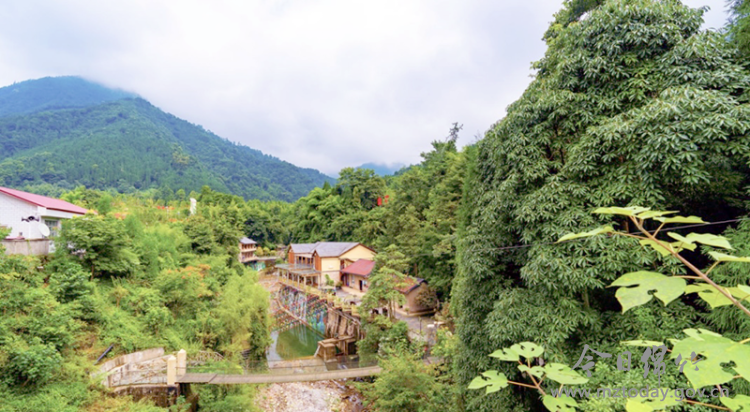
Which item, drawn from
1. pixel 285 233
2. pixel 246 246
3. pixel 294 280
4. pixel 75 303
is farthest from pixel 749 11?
pixel 285 233

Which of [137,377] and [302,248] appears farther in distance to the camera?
[302,248]

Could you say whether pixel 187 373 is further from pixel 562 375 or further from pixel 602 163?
pixel 602 163

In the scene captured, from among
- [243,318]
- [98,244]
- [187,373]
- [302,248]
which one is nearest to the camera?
[187,373]

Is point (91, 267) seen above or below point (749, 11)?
below

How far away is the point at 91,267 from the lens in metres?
10.4

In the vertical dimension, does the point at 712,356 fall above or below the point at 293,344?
above

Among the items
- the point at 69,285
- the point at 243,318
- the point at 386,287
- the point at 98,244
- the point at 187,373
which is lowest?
the point at 187,373

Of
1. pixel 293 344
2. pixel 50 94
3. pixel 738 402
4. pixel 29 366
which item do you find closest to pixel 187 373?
pixel 29 366

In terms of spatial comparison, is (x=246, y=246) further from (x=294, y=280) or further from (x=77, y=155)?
(x=77, y=155)

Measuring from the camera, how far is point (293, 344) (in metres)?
20.1

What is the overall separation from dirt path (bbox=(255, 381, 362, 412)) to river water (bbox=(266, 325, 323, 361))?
4293 mm

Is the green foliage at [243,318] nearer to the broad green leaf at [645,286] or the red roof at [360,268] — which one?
the red roof at [360,268]

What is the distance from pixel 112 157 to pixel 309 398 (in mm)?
82400

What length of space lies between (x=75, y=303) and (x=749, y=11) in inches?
597
